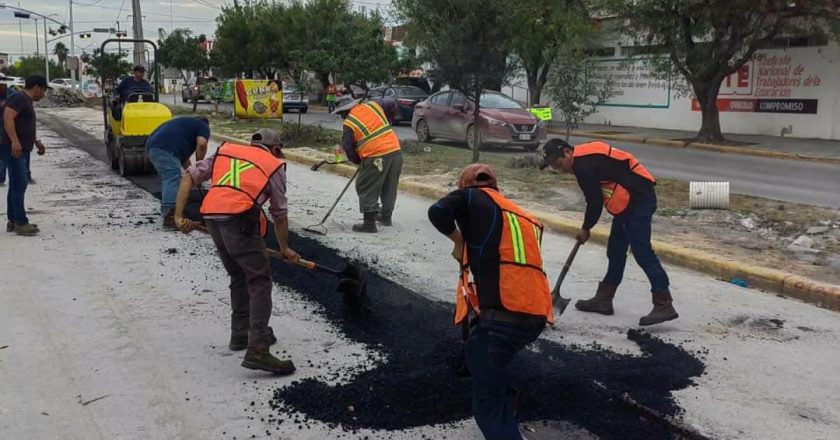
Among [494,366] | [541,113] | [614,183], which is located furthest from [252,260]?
[541,113]

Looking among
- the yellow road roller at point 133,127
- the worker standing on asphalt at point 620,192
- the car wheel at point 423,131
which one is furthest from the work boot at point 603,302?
the car wheel at point 423,131

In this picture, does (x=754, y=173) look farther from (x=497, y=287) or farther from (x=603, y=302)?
(x=497, y=287)

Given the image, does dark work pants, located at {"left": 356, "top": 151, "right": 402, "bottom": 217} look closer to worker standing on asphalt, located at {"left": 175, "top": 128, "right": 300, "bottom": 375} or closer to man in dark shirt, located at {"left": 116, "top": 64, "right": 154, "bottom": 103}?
worker standing on asphalt, located at {"left": 175, "top": 128, "right": 300, "bottom": 375}

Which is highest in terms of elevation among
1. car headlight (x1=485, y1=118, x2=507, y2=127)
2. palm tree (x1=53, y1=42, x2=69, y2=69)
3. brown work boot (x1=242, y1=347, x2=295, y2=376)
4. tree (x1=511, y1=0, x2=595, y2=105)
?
palm tree (x1=53, y1=42, x2=69, y2=69)

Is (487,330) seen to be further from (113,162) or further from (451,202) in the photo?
(113,162)

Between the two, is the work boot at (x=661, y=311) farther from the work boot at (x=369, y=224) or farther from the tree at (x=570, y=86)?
the tree at (x=570, y=86)

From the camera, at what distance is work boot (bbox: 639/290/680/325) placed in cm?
500

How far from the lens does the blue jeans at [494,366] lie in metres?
3.06

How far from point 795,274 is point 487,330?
4.28 metres

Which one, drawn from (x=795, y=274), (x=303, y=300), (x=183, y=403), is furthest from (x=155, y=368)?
(x=795, y=274)

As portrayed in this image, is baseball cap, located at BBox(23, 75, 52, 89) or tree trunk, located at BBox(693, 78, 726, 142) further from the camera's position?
tree trunk, located at BBox(693, 78, 726, 142)

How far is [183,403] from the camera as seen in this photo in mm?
3859

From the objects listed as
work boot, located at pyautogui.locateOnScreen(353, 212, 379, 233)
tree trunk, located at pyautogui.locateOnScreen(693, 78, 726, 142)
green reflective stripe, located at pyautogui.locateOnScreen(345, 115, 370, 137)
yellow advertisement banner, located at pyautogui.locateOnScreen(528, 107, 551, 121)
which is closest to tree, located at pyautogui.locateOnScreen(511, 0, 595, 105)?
tree trunk, located at pyautogui.locateOnScreen(693, 78, 726, 142)

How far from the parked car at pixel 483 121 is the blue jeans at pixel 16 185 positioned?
33.5 ft
